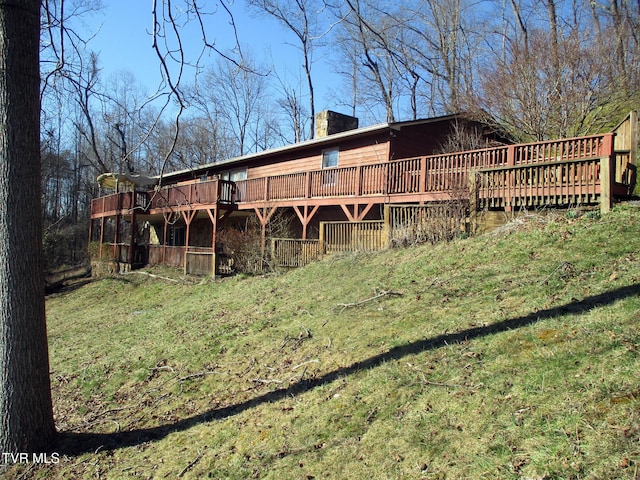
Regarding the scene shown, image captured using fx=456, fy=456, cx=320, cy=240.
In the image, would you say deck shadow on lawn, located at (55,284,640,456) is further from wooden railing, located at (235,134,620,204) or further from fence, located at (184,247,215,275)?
fence, located at (184,247,215,275)

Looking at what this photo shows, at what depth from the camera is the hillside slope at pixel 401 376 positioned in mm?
3525

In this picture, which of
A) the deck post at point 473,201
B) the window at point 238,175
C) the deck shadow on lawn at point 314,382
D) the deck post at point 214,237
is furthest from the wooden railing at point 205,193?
the deck shadow on lawn at point 314,382

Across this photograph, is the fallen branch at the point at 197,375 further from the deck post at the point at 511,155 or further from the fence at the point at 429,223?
the deck post at the point at 511,155

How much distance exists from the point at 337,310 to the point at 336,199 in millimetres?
8356

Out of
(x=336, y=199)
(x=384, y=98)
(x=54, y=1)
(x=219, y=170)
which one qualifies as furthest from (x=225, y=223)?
(x=54, y=1)

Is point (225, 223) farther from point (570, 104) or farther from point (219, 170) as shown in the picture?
point (570, 104)

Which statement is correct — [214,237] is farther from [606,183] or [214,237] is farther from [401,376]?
[401,376]

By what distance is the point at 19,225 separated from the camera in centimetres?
520

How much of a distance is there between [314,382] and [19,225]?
3.91 metres

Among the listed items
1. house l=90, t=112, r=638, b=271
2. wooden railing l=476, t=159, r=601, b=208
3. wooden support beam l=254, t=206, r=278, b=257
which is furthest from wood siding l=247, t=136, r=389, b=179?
wooden railing l=476, t=159, r=601, b=208

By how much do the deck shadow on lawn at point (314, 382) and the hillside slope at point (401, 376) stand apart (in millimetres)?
27

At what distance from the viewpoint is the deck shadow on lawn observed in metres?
5.38

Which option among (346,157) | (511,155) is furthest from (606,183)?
(346,157)

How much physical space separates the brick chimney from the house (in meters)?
0.06
